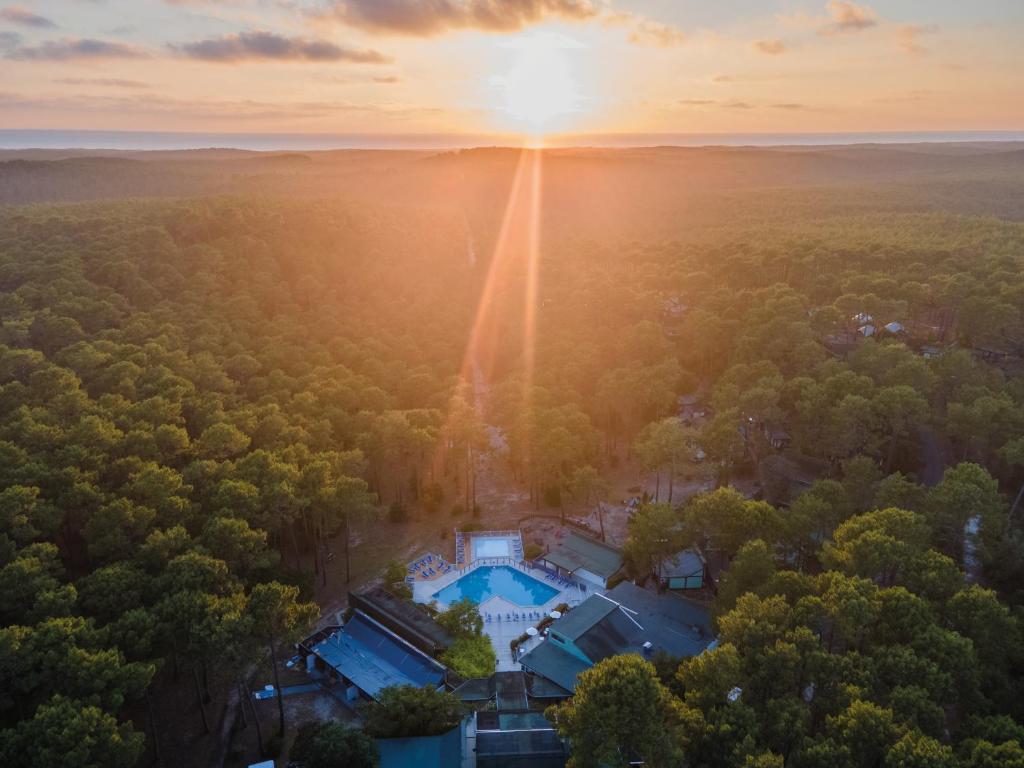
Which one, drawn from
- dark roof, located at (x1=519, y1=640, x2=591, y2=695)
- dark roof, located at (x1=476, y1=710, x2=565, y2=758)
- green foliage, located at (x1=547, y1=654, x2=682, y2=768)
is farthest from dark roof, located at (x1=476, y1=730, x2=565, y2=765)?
green foliage, located at (x1=547, y1=654, x2=682, y2=768)

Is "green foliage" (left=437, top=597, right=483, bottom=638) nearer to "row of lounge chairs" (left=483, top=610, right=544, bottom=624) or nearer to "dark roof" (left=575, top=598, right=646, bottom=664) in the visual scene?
"row of lounge chairs" (left=483, top=610, right=544, bottom=624)

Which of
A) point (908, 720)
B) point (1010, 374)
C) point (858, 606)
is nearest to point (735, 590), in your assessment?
point (858, 606)

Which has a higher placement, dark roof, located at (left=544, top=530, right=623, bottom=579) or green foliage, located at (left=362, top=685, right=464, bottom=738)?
green foliage, located at (left=362, top=685, right=464, bottom=738)

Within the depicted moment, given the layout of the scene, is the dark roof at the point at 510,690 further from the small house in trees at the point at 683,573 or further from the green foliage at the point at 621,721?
the small house in trees at the point at 683,573

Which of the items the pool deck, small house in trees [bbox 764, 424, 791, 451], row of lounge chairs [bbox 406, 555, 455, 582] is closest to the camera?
the pool deck

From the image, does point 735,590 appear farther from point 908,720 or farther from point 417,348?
point 417,348

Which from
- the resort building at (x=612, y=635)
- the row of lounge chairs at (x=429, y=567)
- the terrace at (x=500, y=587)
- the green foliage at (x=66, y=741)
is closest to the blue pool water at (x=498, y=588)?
the terrace at (x=500, y=587)

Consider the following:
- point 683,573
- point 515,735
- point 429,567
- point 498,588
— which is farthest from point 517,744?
point 683,573
